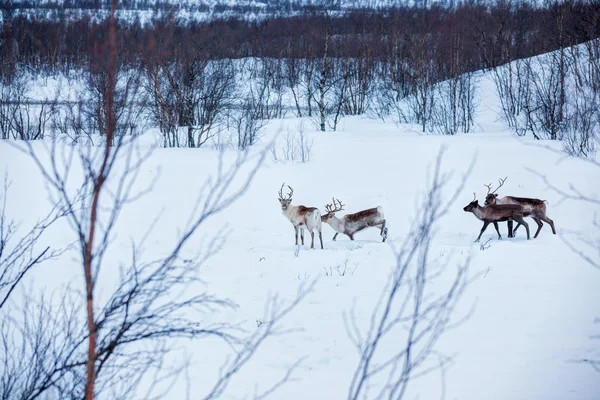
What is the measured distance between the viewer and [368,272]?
859cm

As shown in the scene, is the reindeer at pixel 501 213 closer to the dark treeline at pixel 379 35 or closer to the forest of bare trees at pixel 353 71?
the forest of bare trees at pixel 353 71

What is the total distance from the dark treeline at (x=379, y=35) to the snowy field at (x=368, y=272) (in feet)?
2.24

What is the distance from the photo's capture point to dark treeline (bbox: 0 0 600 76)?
241 cm

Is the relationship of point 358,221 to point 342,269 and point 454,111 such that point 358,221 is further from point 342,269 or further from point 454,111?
point 454,111

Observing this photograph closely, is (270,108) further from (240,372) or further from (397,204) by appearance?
(240,372)

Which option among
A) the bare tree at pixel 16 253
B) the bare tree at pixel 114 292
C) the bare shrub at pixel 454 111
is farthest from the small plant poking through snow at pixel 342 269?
the bare shrub at pixel 454 111

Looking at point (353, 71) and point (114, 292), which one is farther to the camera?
point (353, 71)

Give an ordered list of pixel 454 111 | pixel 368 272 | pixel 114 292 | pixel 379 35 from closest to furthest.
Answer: pixel 114 292 < pixel 368 272 < pixel 454 111 < pixel 379 35

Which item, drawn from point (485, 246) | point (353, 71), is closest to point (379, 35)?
point (353, 71)

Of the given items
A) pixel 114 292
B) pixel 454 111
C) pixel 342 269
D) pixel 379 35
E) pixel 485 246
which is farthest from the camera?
pixel 379 35

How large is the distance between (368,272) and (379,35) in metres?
41.4

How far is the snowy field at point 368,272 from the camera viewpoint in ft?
17.4

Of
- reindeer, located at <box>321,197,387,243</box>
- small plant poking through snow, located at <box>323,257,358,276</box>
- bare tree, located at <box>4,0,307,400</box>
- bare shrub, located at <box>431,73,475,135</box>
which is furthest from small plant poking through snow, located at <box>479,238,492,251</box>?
bare shrub, located at <box>431,73,475,135</box>

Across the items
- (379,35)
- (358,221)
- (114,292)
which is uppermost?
(379,35)
